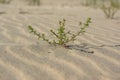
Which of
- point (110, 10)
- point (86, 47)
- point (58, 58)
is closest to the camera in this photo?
Answer: point (58, 58)

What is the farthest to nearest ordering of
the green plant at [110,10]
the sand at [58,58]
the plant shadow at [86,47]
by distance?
the green plant at [110,10] → the plant shadow at [86,47] → the sand at [58,58]

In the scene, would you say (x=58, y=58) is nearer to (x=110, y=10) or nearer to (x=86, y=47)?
(x=86, y=47)

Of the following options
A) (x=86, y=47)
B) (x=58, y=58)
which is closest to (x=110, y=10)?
(x=86, y=47)

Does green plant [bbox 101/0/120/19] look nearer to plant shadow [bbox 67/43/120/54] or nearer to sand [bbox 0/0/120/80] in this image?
sand [bbox 0/0/120/80]

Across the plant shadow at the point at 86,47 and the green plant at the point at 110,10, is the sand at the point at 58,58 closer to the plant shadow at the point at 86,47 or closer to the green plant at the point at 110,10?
the plant shadow at the point at 86,47

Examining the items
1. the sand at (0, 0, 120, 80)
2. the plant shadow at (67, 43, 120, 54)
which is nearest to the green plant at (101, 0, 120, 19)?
Result: the sand at (0, 0, 120, 80)

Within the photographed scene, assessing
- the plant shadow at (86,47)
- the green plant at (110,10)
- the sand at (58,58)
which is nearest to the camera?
the sand at (58,58)

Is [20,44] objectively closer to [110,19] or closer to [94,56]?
[94,56]

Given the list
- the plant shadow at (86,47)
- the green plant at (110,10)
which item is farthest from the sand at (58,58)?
the green plant at (110,10)

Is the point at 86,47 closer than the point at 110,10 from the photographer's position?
Yes

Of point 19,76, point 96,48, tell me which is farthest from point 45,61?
point 96,48

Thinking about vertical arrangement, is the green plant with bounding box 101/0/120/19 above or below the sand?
below

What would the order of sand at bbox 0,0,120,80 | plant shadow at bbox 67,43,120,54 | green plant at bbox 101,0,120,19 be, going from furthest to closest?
green plant at bbox 101,0,120,19 < plant shadow at bbox 67,43,120,54 < sand at bbox 0,0,120,80

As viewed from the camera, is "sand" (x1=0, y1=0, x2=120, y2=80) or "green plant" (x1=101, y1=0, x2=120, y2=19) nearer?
"sand" (x1=0, y1=0, x2=120, y2=80)
